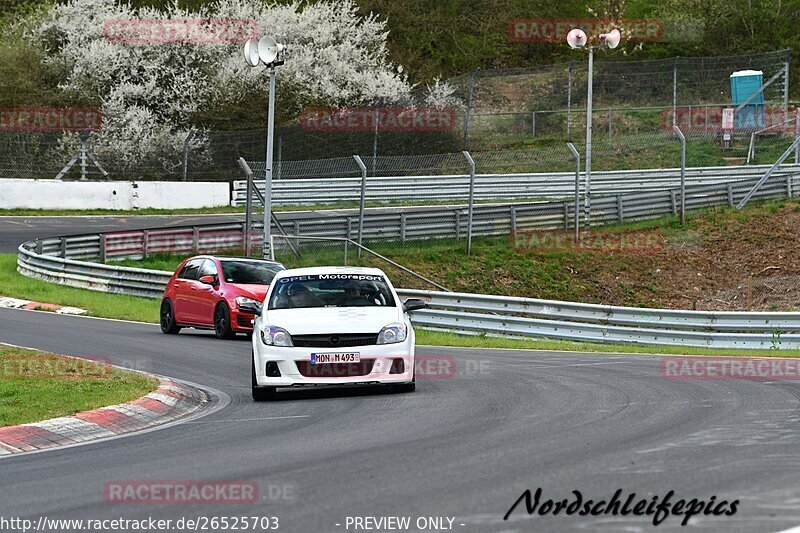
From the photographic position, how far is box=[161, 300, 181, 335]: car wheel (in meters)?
23.4

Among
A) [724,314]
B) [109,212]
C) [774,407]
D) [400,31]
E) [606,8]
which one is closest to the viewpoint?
[774,407]

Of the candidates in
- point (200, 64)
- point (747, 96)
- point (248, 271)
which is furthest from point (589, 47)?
point (200, 64)

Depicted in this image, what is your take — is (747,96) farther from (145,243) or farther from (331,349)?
(331,349)

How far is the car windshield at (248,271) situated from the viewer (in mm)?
22734

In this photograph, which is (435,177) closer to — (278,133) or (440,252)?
(278,133)

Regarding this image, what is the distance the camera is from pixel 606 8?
66.2 m

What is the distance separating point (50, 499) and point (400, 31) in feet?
178

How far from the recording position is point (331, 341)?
44.4 ft

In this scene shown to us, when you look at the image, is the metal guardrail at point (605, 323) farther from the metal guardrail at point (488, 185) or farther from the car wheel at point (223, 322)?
the metal guardrail at point (488, 185)

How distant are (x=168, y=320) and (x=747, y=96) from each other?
32.6 meters

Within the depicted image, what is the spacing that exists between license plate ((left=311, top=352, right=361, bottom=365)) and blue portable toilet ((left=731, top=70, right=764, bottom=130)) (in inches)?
1495

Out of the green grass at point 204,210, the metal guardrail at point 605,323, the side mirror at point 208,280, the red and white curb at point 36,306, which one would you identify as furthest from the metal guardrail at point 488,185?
the side mirror at point 208,280

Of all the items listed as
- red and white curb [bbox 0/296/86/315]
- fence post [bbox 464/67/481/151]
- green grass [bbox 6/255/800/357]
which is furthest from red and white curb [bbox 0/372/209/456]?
fence post [bbox 464/67/481/151]

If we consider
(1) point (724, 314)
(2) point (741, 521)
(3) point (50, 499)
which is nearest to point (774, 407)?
(2) point (741, 521)
